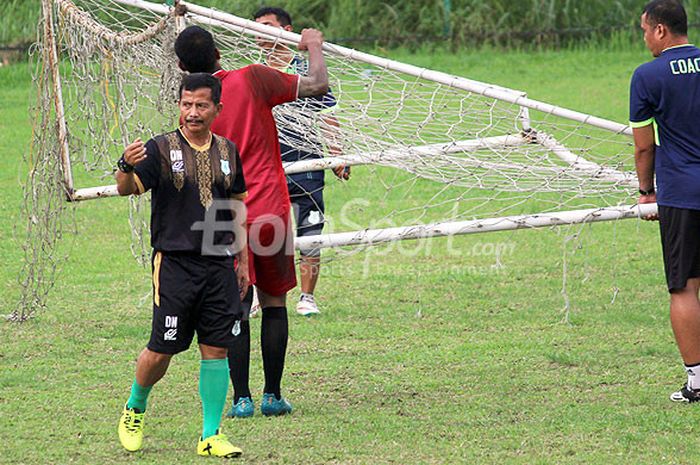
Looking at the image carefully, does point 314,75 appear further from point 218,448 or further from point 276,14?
point 276,14

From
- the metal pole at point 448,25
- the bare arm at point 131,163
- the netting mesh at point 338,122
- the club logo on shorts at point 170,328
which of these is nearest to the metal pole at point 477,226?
the netting mesh at point 338,122

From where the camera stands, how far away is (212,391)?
5.52m

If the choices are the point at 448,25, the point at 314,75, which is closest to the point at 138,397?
the point at 314,75

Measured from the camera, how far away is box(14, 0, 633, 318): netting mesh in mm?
7469

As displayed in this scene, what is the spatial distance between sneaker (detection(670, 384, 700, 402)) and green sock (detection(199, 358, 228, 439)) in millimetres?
2337

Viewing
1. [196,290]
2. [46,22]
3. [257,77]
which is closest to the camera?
[196,290]

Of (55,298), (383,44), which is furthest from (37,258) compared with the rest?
(383,44)

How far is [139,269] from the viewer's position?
10008mm

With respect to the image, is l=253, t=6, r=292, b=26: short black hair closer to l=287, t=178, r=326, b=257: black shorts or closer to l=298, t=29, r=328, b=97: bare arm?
l=287, t=178, r=326, b=257: black shorts

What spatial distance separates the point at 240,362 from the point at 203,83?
148 centimetres

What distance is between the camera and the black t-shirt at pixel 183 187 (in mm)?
5441

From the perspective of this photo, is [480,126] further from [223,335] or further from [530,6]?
[530,6]

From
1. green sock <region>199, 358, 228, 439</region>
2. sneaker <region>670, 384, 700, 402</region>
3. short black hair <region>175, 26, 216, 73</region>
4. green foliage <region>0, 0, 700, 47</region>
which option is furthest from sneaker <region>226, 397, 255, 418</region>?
green foliage <region>0, 0, 700, 47</region>

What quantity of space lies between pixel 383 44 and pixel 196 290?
48.4 ft
